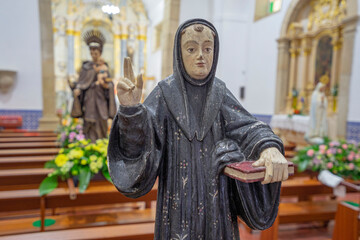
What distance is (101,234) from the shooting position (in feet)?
6.73

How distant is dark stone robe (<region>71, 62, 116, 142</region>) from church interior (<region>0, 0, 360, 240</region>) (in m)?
0.01

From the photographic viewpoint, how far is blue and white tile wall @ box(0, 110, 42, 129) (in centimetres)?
736

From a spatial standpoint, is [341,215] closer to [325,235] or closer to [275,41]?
[325,235]

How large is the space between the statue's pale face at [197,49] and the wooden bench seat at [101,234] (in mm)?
1476

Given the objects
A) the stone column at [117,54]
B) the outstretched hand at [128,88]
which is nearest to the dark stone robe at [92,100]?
the outstretched hand at [128,88]

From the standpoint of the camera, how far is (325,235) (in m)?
3.11

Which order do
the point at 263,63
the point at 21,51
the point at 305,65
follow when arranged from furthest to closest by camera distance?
the point at 263,63
the point at 305,65
the point at 21,51

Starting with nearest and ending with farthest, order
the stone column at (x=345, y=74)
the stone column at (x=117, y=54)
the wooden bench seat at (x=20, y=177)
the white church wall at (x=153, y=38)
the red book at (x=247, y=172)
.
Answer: the red book at (x=247, y=172) < the wooden bench seat at (x=20, y=177) < the stone column at (x=345, y=74) < the white church wall at (x=153, y=38) < the stone column at (x=117, y=54)

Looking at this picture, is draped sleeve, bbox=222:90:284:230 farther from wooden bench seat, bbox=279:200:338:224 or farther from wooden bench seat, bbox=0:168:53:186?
wooden bench seat, bbox=0:168:53:186

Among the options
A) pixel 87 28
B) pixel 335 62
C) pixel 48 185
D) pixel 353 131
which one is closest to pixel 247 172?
pixel 48 185

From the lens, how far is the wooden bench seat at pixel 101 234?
1.98 meters

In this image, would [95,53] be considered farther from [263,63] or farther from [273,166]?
[263,63]

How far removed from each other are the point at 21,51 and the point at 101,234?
22.7 feet

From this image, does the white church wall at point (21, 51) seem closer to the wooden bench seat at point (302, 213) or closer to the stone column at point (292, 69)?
the wooden bench seat at point (302, 213)
